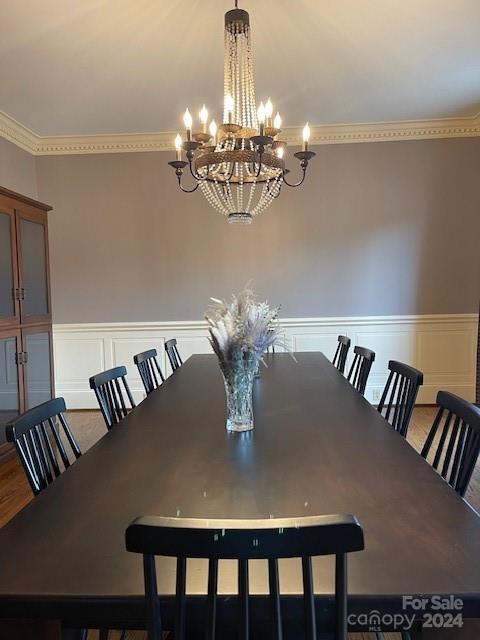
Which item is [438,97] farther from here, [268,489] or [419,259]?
[268,489]

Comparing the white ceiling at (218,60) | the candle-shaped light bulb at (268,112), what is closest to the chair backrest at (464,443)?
the candle-shaped light bulb at (268,112)

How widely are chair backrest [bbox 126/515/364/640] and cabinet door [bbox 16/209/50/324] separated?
3158 millimetres

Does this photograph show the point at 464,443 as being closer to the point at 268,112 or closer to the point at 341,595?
the point at 341,595

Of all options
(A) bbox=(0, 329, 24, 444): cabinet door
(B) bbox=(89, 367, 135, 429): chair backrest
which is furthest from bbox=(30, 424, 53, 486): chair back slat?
(A) bbox=(0, 329, 24, 444): cabinet door

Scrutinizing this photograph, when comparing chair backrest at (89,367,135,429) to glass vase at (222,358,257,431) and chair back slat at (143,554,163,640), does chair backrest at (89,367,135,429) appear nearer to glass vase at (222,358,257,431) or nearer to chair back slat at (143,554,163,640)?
glass vase at (222,358,257,431)

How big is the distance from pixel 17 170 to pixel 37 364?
201cm

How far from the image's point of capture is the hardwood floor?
1692mm

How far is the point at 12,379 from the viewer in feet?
10.7

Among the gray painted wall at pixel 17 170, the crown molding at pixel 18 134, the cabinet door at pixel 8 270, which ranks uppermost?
the crown molding at pixel 18 134

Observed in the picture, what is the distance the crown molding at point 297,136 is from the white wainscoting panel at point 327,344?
1821 mm

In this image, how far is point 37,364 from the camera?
3568 mm

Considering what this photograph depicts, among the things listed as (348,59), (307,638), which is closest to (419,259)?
(348,59)

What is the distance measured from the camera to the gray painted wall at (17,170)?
13.1ft

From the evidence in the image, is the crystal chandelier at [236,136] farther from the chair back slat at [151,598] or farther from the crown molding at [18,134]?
the crown molding at [18,134]
